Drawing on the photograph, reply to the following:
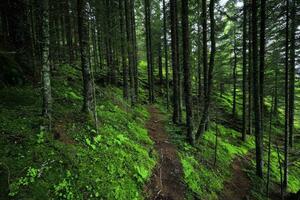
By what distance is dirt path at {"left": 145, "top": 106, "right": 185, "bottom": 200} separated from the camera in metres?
6.62

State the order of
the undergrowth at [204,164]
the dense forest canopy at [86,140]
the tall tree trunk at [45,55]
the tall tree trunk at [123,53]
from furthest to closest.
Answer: the tall tree trunk at [123,53] → the undergrowth at [204,164] → the tall tree trunk at [45,55] → the dense forest canopy at [86,140]

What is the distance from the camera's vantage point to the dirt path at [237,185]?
29.1ft

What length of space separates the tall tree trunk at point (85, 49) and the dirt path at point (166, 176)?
11.0ft

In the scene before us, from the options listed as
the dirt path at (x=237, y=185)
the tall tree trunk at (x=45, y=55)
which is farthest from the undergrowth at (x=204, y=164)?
the tall tree trunk at (x=45, y=55)

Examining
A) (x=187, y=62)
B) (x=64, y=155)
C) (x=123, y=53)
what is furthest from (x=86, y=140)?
(x=123, y=53)

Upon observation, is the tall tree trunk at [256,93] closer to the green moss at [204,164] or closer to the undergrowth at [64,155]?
the green moss at [204,164]

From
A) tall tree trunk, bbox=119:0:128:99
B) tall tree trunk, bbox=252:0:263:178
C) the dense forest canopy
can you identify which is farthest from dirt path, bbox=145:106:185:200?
tall tree trunk, bbox=252:0:263:178

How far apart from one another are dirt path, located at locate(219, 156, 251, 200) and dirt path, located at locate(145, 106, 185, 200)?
7.10 feet

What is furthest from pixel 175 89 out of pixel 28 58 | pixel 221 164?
pixel 28 58

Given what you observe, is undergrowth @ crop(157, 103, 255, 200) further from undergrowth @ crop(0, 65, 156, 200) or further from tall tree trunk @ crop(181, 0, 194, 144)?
undergrowth @ crop(0, 65, 156, 200)

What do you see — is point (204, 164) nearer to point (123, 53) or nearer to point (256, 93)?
point (256, 93)

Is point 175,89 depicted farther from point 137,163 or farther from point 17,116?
point 17,116

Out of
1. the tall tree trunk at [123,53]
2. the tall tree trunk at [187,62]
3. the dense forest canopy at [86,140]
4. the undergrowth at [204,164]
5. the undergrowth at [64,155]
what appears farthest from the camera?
the tall tree trunk at [123,53]

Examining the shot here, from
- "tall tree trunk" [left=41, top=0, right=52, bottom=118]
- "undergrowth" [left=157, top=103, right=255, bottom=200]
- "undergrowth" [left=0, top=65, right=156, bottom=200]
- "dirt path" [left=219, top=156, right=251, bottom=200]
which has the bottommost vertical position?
"dirt path" [left=219, top=156, right=251, bottom=200]
